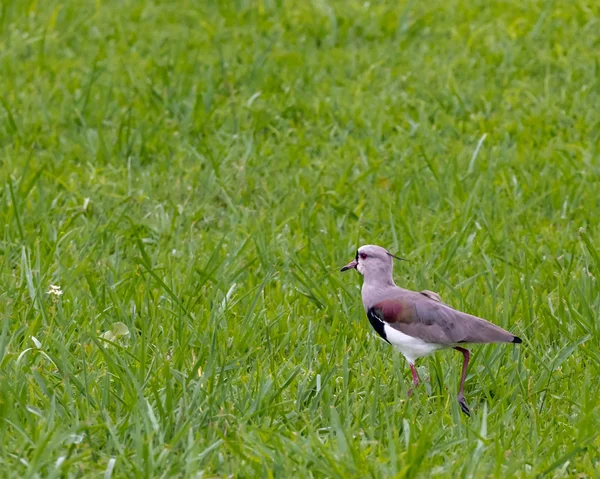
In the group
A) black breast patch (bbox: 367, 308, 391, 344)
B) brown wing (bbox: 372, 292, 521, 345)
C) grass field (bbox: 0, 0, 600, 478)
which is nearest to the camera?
grass field (bbox: 0, 0, 600, 478)

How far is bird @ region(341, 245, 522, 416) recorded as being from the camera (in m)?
4.17

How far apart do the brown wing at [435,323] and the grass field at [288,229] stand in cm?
23

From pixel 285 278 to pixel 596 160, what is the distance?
2468mm

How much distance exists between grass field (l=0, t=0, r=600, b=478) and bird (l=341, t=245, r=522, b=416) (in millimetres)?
152

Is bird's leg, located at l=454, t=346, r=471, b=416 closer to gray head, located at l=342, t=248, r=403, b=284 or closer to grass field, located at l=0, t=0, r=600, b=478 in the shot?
grass field, located at l=0, t=0, r=600, b=478

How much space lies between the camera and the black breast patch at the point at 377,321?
4.41 m

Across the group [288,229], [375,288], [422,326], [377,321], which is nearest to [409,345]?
[422,326]

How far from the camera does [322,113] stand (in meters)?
7.59

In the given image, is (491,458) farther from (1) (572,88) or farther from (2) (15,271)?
(1) (572,88)

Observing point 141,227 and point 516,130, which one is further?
point 516,130

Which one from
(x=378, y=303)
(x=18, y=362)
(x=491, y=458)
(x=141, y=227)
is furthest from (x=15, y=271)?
(x=491, y=458)

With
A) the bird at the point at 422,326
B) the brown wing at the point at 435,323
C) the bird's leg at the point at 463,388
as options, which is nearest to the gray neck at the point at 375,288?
the bird at the point at 422,326

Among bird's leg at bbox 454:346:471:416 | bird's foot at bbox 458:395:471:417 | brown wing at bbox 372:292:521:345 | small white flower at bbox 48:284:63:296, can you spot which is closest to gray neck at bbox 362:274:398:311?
brown wing at bbox 372:292:521:345

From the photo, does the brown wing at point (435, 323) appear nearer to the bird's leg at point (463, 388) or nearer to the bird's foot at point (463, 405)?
the bird's leg at point (463, 388)
